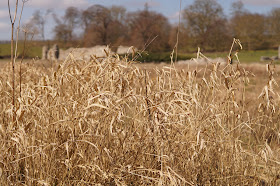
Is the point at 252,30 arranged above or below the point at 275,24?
below

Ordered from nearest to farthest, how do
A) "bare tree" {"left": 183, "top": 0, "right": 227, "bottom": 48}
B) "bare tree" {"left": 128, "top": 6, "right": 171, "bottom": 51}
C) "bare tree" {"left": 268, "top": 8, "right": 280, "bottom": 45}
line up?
"bare tree" {"left": 128, "top": 6, "right": 171, "bottom": 51}, "bare tree" {"left": 183, "top": 0, "right": 227, "bottom": 48}, "bare tree" {"left": 268, "top": 8, "right": 280, "bottom": 45}

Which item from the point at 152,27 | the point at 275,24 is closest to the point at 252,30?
the point at 275,24

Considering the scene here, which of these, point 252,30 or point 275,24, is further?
point 275,24

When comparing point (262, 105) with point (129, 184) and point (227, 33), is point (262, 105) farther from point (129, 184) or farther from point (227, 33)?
point (227, 33)

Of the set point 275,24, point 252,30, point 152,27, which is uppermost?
point 275,24

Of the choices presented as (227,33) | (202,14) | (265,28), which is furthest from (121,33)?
(265,28)

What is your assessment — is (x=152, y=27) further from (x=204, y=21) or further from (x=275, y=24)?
(x=275, y=24)

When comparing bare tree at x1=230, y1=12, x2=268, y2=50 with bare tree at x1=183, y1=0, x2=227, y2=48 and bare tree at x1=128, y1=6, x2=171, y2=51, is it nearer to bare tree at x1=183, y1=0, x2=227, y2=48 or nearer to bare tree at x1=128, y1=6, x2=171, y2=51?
bare tree at x1=183, y1=0, x2=227, y2=48

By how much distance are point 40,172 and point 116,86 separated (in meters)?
0.75

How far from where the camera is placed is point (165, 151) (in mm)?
1708

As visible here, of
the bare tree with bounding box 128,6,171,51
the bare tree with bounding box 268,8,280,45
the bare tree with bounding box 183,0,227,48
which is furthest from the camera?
the bare tree with bounding box 268,8,280,45

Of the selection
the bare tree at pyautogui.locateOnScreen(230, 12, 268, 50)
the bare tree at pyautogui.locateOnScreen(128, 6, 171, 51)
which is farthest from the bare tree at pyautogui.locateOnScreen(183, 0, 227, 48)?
the bare tree at pyautogui.locateOnScreen(128, 6, 171, 51)

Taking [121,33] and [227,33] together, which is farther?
[227,33]

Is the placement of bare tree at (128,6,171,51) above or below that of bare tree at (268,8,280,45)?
below
